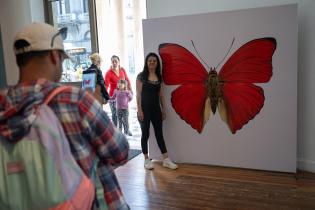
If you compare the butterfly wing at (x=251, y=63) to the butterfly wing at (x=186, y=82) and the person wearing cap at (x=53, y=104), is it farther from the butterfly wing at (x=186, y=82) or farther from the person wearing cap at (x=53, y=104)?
the person wearing cap at (x=53, y=104)

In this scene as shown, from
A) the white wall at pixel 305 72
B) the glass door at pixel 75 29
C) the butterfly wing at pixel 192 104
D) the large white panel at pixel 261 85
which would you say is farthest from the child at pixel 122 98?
the white wall at pixel 305 72

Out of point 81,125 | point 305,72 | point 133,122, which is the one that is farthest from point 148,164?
point 81,125

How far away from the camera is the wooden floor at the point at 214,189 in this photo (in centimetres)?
266

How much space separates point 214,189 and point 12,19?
4122 mm

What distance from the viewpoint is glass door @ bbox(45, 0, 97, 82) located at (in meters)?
4.95

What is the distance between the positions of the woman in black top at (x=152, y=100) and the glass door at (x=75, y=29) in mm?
1628

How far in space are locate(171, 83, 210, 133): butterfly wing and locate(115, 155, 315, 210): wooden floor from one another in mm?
549

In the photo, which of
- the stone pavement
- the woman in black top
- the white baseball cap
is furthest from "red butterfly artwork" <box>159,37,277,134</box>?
the white baseball cap

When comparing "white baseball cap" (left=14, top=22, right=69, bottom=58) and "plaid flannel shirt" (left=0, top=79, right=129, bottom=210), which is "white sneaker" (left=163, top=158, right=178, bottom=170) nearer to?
"plaid flannel shirt" (left=0, top=79, right=129, bottom=210)

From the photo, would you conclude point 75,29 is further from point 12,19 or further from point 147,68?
point 147,68

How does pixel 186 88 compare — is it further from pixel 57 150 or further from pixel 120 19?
pixel 57 150

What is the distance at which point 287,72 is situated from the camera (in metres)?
3.18

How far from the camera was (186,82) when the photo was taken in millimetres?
3656

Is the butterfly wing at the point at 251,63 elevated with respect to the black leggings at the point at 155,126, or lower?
elevated
